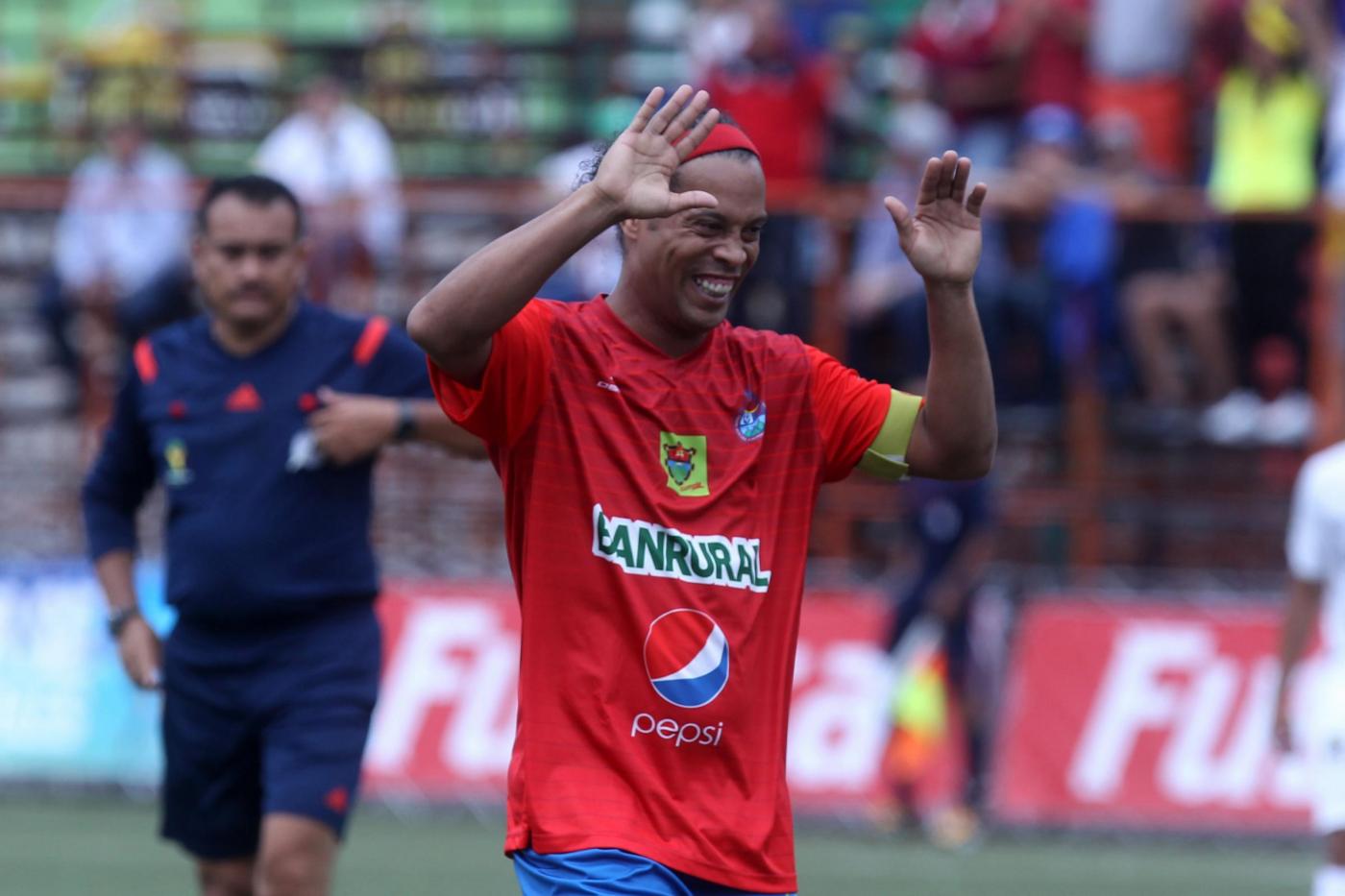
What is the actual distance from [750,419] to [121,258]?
10067 mm

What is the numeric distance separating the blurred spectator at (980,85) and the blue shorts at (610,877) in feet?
32.6

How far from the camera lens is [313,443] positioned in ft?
21.7

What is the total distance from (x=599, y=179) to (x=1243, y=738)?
900 centimetres

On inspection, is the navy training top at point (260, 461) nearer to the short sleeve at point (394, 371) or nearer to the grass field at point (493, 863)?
the short sleeve at point (394, 371)

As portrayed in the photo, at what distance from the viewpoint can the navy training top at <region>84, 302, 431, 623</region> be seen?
21.6 feet

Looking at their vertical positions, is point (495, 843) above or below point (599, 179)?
below

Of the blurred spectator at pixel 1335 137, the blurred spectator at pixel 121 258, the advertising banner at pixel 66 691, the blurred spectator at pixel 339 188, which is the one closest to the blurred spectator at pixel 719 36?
the blurred spectator at pixel 339 188

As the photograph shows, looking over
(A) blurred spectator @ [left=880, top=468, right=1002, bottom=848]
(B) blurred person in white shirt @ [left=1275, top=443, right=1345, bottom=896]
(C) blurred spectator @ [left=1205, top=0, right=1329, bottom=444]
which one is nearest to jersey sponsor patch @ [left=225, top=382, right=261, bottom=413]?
(B) blurred person in white shirt @ [left=1275, top=443, right=1345, bottom=896]

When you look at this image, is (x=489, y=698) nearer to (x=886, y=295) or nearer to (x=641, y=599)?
(x=886, y=295)

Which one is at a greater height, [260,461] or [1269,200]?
[1269,200]

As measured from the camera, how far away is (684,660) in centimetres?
463

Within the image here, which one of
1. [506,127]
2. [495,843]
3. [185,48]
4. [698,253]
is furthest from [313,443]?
[185,48]

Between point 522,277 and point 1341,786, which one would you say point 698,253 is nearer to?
point 522,277

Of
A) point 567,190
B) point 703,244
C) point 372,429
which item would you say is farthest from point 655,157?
point 567,190
